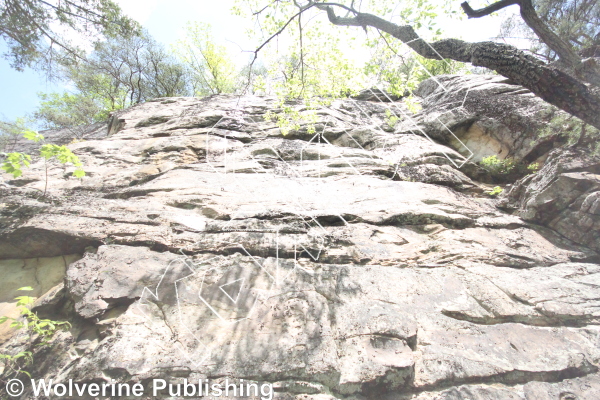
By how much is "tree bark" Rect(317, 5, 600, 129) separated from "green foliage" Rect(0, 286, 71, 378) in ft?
→ 19.0

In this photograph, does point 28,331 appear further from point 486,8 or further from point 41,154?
point 486,8

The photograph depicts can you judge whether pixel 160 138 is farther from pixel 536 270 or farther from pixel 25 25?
pixel 536 270

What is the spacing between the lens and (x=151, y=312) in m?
2.85

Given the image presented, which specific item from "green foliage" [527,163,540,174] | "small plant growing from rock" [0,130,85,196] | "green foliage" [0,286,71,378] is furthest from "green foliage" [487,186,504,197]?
"small plant growing from rock" [0,130,85,196]

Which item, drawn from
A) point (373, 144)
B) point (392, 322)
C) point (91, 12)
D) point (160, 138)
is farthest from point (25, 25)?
point (392, 322)

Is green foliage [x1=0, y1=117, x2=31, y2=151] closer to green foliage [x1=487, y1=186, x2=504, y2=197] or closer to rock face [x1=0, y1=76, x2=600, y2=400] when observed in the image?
rock face [x1=0, y1=76, x2=600, y2=400]

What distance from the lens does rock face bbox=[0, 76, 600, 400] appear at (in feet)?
8.09

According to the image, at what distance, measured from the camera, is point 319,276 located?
3340mm

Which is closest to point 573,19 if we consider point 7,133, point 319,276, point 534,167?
point 534,167

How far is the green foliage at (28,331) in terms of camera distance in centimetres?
250

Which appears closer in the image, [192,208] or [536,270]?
[536,270]

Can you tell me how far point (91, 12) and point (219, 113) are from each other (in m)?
3.78

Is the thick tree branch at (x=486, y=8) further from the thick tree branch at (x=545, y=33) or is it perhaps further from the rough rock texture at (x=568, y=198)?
the rough rock texture at (x=568, y=198)

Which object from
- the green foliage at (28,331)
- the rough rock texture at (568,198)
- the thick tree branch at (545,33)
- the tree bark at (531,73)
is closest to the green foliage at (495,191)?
the rough rock texture at (568,198)
